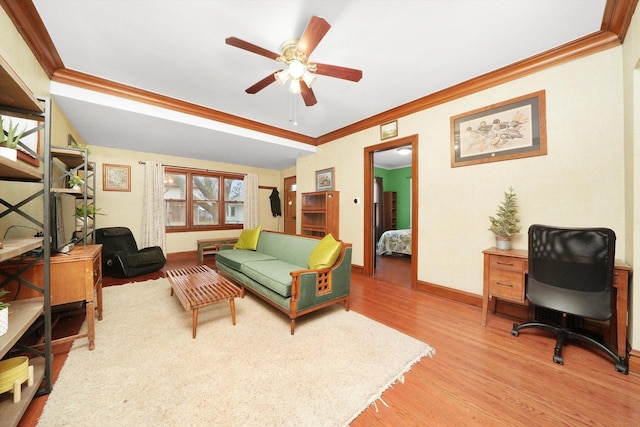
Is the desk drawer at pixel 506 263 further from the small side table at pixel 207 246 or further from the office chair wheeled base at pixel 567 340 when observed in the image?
the small side table at pixel 207 246

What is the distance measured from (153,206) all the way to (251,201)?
88.4 inches

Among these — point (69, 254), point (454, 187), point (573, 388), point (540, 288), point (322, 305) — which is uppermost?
point (454, 187)

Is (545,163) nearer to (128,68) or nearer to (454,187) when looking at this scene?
(454,187)

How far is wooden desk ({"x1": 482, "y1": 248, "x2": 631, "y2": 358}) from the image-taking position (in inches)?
64.4

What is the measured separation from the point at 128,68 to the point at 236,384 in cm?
326

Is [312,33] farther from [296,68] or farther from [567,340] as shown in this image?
[567,340]

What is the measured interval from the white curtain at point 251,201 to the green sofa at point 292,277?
112 inches

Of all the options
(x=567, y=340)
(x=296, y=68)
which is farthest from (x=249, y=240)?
(x=567, y=340)

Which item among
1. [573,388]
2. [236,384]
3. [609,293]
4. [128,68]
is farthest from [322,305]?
[128,68]

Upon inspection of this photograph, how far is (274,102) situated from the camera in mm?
3248

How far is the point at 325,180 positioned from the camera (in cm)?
475

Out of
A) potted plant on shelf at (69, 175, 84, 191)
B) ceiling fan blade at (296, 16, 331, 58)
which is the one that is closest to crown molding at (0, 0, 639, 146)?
potted plant on shelf at (69, 175, 84, 191)

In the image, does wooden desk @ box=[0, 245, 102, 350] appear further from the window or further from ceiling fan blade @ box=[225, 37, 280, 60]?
the window

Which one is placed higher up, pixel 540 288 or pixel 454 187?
pixel 454 187
